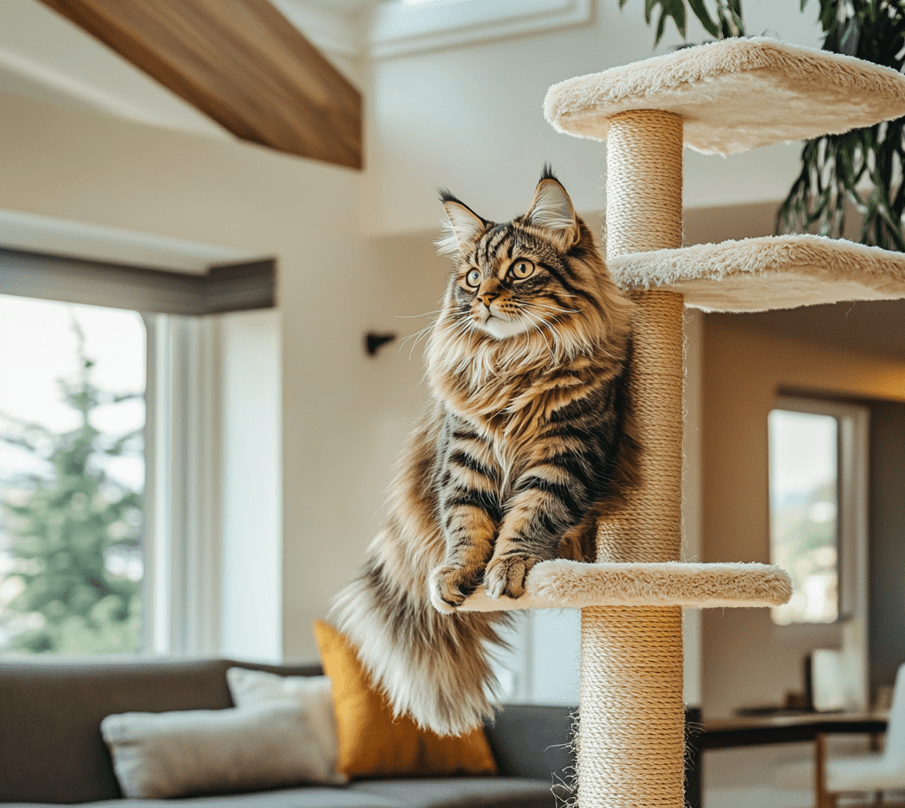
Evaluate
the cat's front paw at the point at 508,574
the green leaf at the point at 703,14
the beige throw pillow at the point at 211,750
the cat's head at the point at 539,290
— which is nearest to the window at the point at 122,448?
the beige throw pillow at the point at 211,750

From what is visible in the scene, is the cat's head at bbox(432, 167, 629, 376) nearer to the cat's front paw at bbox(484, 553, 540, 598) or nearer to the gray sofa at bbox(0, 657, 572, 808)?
the cat's front paw at bbox(484, 553, 540, 598)

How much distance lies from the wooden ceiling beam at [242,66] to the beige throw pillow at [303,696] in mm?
1679

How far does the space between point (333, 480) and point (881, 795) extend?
11.2 feet

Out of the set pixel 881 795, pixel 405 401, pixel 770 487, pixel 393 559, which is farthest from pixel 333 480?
pixel 881 795

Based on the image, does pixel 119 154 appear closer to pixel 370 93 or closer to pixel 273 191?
pixel 273 191

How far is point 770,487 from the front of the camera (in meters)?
6.04

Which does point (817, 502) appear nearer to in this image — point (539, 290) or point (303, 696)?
point (303, 696)

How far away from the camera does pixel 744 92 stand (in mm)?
1929

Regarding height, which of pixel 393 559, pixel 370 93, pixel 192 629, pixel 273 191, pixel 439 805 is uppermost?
pixel 370 93

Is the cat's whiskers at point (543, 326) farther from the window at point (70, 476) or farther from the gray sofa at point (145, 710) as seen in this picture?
the window at point (70, 476)

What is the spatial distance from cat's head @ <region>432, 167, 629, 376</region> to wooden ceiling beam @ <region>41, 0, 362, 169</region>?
2031 millimetres

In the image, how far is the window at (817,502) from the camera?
20.4 feet

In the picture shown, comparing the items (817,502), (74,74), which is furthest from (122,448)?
(817,502)

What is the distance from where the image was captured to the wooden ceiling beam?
3.58m
